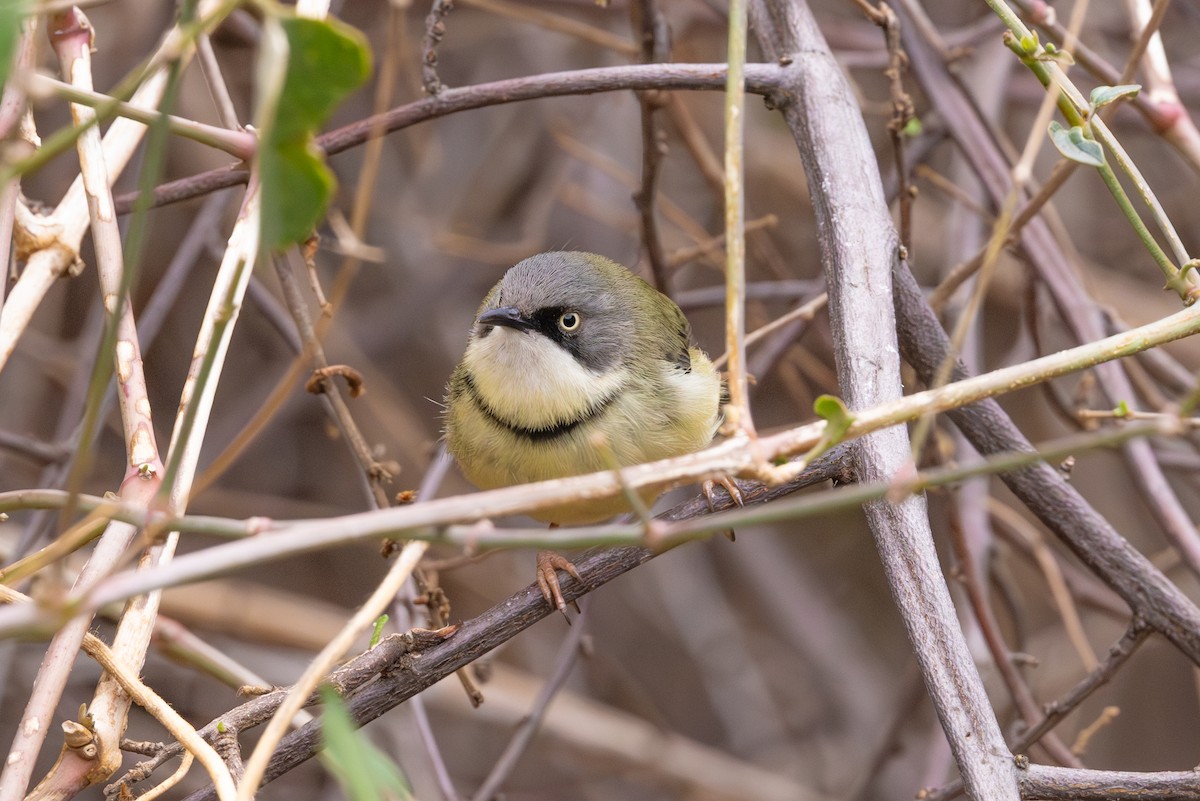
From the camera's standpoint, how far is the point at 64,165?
15.0 feet

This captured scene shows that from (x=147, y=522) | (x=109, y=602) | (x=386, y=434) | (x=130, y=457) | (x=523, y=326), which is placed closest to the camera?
(x=109, y=602)

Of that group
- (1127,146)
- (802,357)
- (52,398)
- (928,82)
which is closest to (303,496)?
(52,398)

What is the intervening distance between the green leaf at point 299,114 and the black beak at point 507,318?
1.98 m

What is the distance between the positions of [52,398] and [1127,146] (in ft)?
16.8

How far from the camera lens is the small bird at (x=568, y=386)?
2.89 meters

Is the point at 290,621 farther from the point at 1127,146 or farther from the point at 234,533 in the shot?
the point at 1127,146

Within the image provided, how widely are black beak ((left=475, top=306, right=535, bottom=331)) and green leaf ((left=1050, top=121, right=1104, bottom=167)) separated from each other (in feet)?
5.15

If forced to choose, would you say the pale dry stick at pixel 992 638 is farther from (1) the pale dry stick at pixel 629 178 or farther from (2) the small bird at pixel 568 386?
(1) the pale dry stick at pixel 629 178

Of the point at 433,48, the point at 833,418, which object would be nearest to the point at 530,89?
the point at 433,48

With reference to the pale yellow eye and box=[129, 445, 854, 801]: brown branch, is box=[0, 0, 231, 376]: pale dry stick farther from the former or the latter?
the pale yellow eye

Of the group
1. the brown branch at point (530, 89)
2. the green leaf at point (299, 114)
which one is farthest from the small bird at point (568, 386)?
the green leaf at point (299, 114)

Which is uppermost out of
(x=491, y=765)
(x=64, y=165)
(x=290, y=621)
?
(x=64, y=165)

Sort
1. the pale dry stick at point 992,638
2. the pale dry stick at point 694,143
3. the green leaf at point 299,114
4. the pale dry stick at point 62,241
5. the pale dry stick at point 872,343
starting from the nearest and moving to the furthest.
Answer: the green leaf at point 299,114, the pale dry stick at point 872,343, the pale dry stick at point 62,241, the pale dry stick at point 992,638, the pale dry stick at point 694,143

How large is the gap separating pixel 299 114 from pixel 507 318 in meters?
2.02
